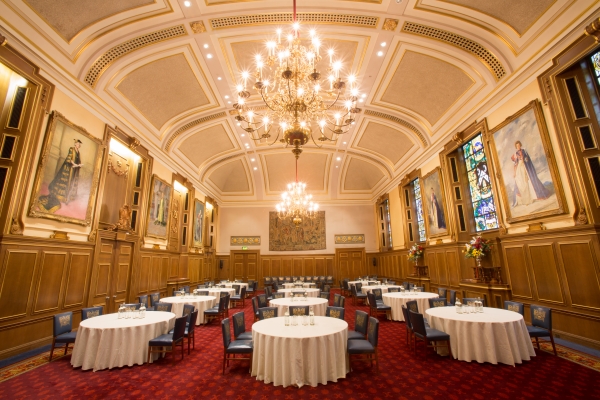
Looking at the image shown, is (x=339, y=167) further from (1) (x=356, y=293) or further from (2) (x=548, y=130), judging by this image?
(2) (x=548, y=130)

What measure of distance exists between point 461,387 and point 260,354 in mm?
2501

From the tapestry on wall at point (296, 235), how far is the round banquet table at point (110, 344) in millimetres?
12779

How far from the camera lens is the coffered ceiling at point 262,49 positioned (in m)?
5.54

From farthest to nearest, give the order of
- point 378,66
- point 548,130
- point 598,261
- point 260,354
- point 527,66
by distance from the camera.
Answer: point 378,66 → point 527,66 → point 548,130 → point 598,261 → point 260,354

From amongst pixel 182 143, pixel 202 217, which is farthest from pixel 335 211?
pixel 182 143

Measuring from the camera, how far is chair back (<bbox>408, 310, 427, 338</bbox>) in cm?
434

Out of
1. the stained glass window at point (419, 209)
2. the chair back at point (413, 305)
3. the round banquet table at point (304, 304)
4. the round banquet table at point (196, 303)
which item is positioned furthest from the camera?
the stained glass window at point (419, 209)

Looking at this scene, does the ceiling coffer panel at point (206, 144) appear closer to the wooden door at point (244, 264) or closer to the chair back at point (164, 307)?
the wooden door at point (244, 264)

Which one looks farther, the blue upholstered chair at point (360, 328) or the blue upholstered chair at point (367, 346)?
the blue upholstered chair at point (360, 328)

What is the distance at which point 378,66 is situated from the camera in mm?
7926

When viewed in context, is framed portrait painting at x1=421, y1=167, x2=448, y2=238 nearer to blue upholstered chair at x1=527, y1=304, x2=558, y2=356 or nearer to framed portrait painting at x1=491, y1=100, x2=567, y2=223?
framed portrait painting at x1=491, y1=100, x2=567, y2=223

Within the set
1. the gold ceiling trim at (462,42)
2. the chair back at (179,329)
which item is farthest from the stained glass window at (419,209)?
the chair back at (179,329)

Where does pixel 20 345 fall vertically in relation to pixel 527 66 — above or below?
below

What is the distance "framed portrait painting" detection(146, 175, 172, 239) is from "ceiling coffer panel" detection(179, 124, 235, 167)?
1902 millimetres
